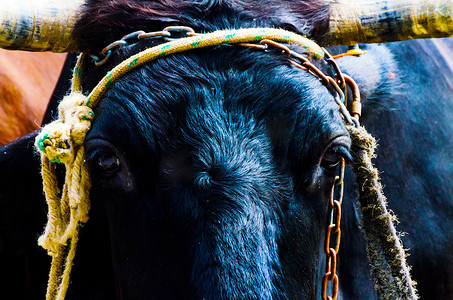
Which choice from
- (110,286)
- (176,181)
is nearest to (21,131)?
(110,286)

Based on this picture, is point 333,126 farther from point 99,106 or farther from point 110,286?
point 110,286

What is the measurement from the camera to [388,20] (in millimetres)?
2705

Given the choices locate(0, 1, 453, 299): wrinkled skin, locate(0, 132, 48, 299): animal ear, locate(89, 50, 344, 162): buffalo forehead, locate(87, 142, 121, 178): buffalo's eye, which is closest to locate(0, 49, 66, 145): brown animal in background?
locate(0, 132, 48, 299): animal ear

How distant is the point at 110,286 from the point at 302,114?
1.58 meters

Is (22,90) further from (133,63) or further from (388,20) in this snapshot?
(388,20)

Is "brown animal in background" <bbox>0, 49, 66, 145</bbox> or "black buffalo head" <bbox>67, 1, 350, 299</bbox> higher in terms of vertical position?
"black buffalo head" <bbox>67, 1, 350, 299</bbox>

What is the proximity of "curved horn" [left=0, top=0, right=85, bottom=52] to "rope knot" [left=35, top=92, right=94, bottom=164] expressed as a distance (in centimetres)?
34

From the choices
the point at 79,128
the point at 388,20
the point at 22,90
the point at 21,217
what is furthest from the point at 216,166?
the point at 22,90

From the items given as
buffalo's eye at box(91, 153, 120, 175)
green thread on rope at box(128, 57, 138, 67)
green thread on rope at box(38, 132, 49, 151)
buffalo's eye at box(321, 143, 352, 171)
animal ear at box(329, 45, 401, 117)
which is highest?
green thread on rope at box(128, 57, 138, 67)

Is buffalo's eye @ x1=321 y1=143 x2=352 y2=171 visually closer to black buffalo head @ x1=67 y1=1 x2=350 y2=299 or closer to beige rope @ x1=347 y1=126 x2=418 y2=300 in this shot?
black buffalo head @ x1=67 y1=1 x2=350 y2=299

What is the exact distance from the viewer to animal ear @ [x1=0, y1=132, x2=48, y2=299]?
3.34m

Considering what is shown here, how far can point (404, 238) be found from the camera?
3830 mm

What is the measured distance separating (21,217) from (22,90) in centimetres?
157

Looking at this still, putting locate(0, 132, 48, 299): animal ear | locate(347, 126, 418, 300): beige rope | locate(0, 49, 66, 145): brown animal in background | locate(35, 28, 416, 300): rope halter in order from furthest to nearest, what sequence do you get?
1. locate(0, 49, 66, 145): brown animal in background
2. locate(0, 132, 48, 299): animal ear
3. locate(347, 126, 418, 300): beige rope
4. locate(35, 28, 416, 300): rope halter
